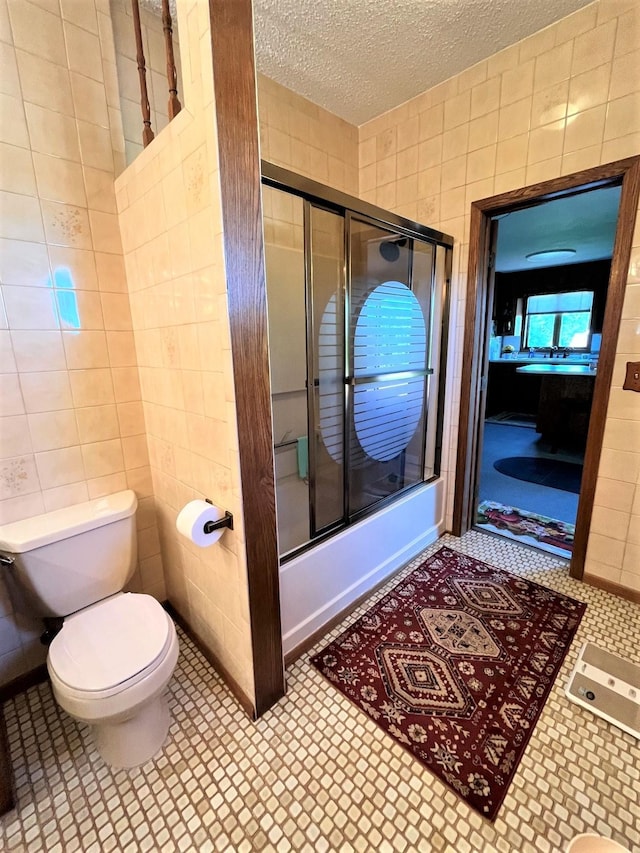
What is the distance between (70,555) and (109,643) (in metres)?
0.35

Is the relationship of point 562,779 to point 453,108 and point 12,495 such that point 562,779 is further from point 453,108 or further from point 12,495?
point 453,108

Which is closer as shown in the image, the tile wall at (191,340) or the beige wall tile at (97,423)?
the tile wall at (191,340)

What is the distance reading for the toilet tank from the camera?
4.14 ft

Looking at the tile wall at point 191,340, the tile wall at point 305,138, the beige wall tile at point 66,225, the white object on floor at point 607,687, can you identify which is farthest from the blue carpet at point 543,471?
the beige wall tile at point 66,225

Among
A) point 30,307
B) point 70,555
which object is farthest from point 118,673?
point 30,307

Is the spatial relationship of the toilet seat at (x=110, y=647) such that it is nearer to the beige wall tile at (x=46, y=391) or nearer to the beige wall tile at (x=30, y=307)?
the beige wall tile at (x=46, y=391)

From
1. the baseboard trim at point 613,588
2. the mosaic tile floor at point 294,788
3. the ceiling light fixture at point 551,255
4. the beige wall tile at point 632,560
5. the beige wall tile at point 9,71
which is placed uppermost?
the ceiling light fixture at point 551,255

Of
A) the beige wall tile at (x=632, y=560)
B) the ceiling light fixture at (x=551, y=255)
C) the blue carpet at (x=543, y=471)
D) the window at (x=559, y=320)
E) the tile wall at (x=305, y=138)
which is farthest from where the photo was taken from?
the window at (x=559, y=320)

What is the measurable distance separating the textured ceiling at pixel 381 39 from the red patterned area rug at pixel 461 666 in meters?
2.70

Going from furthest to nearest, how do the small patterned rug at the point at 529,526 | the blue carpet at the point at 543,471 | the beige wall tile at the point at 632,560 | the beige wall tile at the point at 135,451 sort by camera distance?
1. the blue carpet at the point at 543,471
2. the small patterned rug at the point at 529,526
3. the beige wall tile at the point at 632,560
4. the beige wall tile at the point at 135,451

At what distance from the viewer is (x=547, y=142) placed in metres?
1.75

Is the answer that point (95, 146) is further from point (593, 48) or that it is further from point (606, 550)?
point (606, 550)

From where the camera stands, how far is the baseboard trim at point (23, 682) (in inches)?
55.9

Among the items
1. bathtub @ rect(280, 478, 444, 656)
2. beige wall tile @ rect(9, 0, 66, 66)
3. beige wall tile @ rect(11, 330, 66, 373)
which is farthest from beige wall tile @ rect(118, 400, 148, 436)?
beige wall tile @ rect(9, 0, 66, 66)
